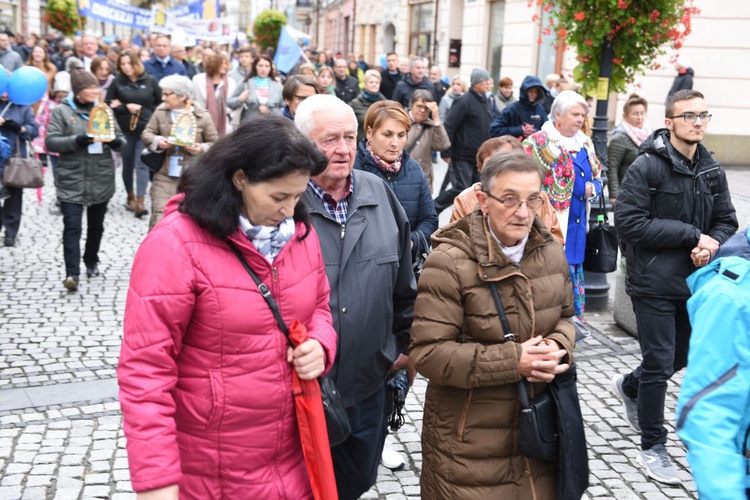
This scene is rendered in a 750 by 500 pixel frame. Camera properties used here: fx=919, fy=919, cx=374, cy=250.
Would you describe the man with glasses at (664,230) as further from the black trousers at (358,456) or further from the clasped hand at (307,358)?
the clasped hand at (307,358)

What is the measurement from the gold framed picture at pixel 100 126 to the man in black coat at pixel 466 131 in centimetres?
412

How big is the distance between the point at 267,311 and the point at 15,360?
171 inches

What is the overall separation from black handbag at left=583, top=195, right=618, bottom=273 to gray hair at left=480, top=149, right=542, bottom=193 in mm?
3242

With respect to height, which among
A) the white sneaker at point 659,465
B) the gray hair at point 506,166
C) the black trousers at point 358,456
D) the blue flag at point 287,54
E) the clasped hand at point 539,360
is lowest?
the white sneaker at point 659,465

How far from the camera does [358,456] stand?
3.39m

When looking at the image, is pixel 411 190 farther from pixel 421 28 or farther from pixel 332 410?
pixel 421 28

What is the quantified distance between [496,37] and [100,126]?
1869cm

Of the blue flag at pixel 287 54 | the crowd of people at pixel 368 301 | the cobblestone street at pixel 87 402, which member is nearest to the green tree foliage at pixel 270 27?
the blue flag at pixel 287 54

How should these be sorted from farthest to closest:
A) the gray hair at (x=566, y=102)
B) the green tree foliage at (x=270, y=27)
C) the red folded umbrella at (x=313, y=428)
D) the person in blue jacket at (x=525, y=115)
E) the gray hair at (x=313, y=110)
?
1. the green tree foliage at (x=270, y=27)
2. the person in blue jacket at (x=525, y=115)
3. the gray hair at (x=566, y=102)
4. the gray hair at (x=313, y=110)
5. the red folded umbrella at (x=313, y=428)

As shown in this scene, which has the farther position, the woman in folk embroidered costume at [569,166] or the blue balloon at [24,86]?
the blue balloon at [24,86]

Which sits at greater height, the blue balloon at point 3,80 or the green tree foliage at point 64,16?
the green tree foliage at point 64,16

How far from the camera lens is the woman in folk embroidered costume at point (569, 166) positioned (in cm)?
610

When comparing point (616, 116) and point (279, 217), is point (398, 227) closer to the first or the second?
point (279, 217)

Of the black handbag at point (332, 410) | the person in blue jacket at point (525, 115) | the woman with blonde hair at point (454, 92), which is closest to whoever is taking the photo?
the black handbag at point (332, 410)
